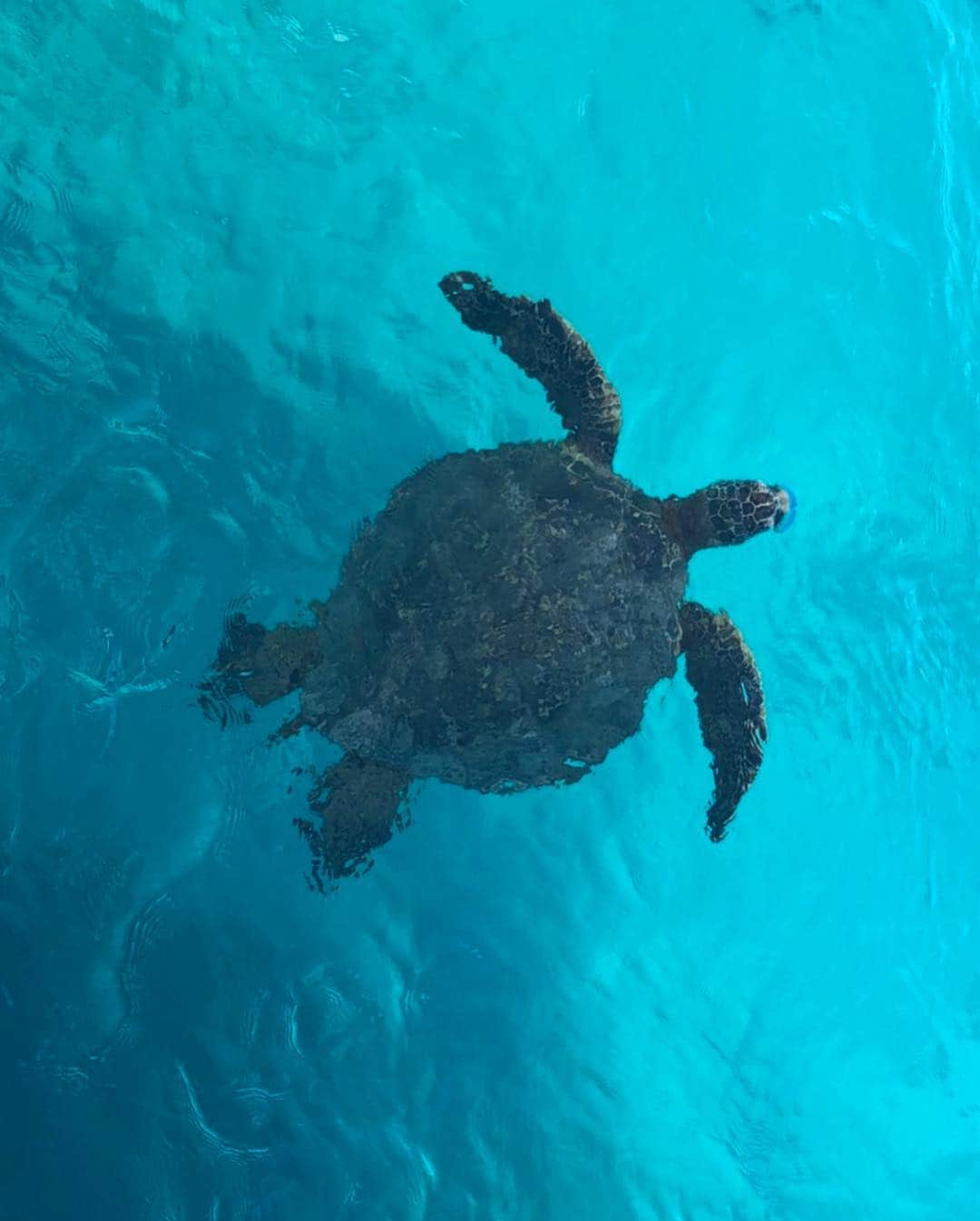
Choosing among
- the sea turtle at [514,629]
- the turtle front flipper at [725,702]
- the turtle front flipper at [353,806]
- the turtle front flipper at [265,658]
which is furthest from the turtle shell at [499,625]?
the turtle front flipper at [725,702]

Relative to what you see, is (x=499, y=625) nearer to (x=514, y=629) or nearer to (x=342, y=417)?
(x=514, y=629)

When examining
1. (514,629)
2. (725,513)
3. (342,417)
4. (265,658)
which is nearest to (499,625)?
(514,629)

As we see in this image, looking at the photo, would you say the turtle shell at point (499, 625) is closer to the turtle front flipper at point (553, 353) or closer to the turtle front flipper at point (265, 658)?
the turtle front flipper at point (265, 658)

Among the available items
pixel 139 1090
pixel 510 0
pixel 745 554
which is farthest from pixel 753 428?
pixel 139 1090

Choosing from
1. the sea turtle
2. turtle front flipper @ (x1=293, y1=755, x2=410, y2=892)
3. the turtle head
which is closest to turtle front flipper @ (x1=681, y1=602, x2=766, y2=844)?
the sea turtle

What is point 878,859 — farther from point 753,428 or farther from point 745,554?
point 753,428

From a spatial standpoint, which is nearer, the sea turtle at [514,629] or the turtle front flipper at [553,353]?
the sea turtle at [514,629]

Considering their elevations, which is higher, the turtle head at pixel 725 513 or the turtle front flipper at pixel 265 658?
the turtle head at pixel 725 513
